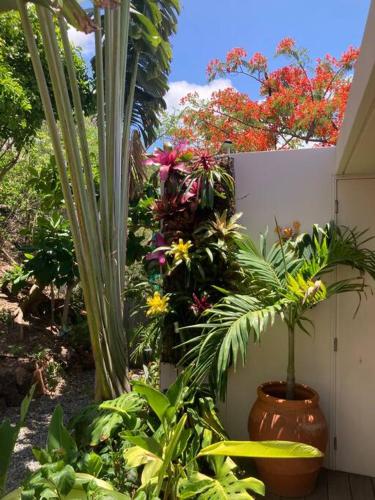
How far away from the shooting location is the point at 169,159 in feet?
12.0

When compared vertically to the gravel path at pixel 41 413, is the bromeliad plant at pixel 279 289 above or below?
above

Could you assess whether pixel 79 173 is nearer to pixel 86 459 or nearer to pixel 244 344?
pixel 244 344

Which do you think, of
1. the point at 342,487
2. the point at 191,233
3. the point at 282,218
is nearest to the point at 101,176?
the point at 191,233

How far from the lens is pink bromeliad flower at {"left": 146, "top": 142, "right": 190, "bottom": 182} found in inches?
142

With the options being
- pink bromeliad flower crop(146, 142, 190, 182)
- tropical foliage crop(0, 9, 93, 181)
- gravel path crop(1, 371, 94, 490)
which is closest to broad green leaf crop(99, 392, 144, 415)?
gravel path crop(1, 371, 94, 490)

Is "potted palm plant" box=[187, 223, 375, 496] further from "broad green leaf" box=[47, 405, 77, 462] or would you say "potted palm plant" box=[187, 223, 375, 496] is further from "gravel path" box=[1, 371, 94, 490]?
"gravel path" box=[1, 371, 94, 490]

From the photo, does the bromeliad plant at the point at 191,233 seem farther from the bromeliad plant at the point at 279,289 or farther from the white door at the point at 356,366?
the white door at the point at 356,366

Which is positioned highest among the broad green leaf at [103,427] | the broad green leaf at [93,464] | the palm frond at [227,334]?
the palm frond at [227,334]

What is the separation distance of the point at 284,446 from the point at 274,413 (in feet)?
2.91

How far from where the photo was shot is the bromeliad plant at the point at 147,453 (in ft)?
6.98

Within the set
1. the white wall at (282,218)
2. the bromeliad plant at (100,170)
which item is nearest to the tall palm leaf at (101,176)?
the bromeliad plant at (100,170)

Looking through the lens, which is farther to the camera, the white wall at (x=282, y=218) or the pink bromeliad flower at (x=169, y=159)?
the pink bromeliad flower at (x=169, y=159)

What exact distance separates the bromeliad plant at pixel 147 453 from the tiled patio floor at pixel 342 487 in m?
0.77

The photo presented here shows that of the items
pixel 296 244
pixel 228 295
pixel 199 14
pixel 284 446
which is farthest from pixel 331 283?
pixel 199 14
